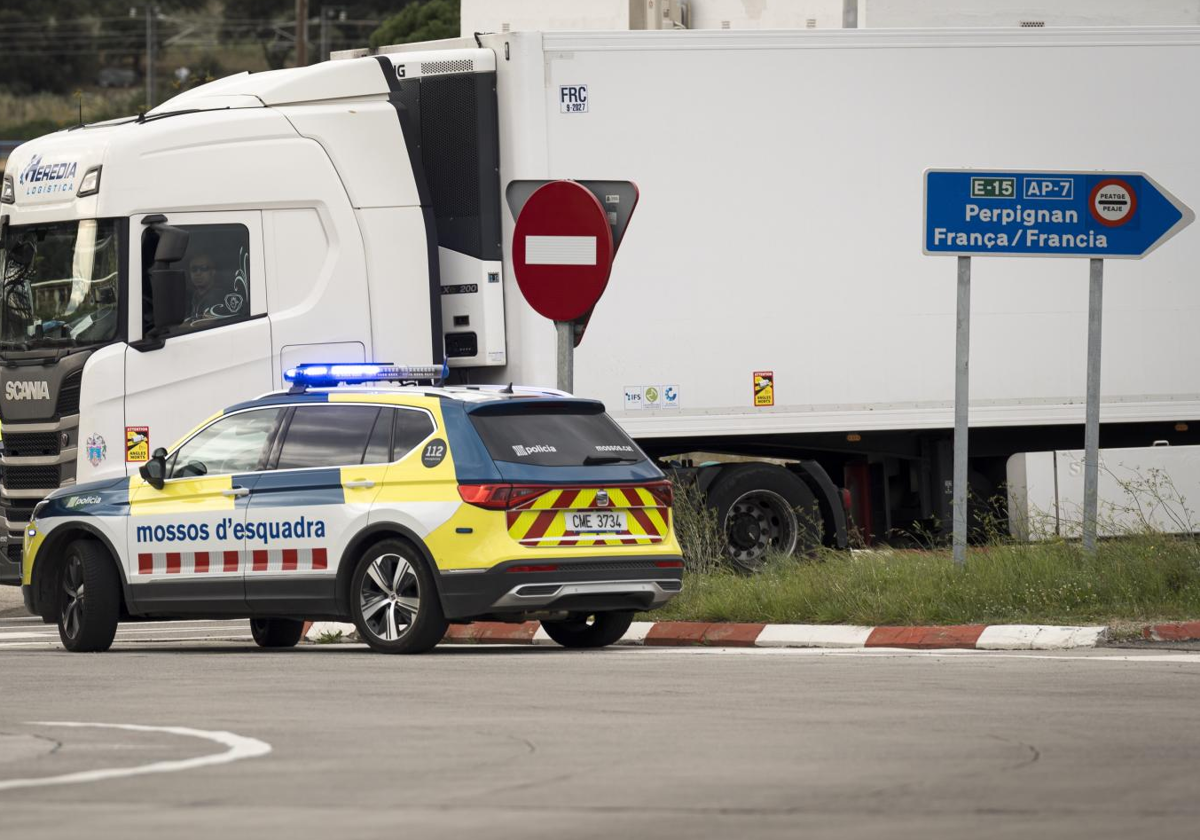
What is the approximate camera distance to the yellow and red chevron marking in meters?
12.6

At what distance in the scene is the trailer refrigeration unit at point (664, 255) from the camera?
15.7 metres

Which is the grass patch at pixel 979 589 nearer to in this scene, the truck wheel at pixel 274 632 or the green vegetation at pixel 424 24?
the truck wheel at pixel 274 632

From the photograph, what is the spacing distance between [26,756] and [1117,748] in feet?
13.3

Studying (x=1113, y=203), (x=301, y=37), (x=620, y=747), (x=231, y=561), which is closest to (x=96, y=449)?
(x=231, y=561)

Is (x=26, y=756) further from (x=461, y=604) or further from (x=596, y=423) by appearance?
(x=596, y=423)

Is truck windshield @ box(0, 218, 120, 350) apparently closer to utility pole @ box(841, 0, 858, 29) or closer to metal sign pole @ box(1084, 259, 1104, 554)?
utility pole @ box(841, 0, 858, 29)

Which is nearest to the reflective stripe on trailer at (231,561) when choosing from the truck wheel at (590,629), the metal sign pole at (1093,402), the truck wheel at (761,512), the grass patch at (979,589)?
the truck wheel at (590,629)

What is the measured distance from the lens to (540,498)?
41.6 ft

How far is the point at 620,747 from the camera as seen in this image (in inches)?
327

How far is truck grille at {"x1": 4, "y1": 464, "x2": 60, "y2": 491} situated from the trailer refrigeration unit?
0.08 ft

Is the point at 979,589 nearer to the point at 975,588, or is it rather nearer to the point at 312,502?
the point at 975,588

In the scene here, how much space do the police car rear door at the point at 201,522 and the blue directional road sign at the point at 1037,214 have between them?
455 centimetres

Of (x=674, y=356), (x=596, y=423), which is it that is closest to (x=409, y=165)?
(x=674, y=356)

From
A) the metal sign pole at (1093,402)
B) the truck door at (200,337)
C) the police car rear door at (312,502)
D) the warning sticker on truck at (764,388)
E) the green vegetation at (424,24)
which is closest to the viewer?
the police car rear door at (312,502)
